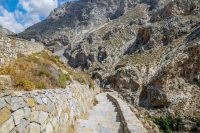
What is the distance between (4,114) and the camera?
6.22 meters

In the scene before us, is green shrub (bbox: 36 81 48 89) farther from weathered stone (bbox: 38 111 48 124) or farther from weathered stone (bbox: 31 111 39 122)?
weathered stone (bbox: 31 111 39 122)

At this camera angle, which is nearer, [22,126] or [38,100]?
[22,126]

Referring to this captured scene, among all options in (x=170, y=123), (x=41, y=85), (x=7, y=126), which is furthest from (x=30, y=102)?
(x=170, y=123)

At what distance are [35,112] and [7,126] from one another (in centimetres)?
149

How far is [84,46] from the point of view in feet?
427

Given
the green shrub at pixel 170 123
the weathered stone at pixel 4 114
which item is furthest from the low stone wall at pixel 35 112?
the green shrub at pixel 170 123

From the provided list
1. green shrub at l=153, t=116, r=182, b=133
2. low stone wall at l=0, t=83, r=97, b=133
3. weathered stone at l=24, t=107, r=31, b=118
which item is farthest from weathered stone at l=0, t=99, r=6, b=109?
green shrub at l=153, t=116, r=182, b=133

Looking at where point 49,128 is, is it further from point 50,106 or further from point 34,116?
point 34,116

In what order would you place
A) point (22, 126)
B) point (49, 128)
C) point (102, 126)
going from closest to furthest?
point (22, 126)
point (49, 128)
point (102, 126)

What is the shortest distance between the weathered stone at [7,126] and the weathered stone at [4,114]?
85mm

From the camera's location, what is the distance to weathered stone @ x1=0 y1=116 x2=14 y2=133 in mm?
6113

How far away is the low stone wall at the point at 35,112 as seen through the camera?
637 cm

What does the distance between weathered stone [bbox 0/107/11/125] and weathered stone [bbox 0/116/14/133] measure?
0.28ft

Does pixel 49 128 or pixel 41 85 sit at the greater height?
pixel 41 85
